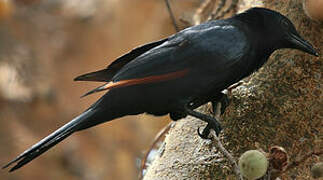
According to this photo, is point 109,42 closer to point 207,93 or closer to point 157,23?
point 157,23

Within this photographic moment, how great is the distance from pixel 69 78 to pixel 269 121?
141 inches

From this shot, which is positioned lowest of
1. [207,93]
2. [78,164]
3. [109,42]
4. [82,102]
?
[78,164]

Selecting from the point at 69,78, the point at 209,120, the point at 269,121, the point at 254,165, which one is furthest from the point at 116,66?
the point at 69,78

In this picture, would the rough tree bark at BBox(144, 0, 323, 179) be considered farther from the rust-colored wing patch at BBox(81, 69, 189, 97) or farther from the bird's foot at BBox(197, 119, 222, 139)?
the rust-colored wing patch at BBox(81, 69, 189, 97)

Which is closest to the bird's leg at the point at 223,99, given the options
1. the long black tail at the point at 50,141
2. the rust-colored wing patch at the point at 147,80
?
the rust-colored wing patch at the point at 147,80

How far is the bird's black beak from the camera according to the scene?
227cm

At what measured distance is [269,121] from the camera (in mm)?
2283

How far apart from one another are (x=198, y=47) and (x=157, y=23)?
9.62ft

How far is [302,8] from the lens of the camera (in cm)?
246

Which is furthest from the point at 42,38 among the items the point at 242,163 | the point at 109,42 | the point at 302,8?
the point at 242,163

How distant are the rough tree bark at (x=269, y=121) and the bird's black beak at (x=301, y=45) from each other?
0.27ft

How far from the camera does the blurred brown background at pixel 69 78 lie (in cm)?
520

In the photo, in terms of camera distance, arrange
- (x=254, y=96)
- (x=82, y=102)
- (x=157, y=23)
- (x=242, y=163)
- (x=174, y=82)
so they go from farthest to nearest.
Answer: (x=82, y=102) < (x=157, y=23) < (x=254, y=96) < (x=174, y=82) < (x=242, y=163)

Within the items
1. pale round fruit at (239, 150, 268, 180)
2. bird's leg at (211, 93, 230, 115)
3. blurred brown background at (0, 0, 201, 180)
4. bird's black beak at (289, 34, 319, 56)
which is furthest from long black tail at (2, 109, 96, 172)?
blurred brown background at (0, 0, 201, 180)
